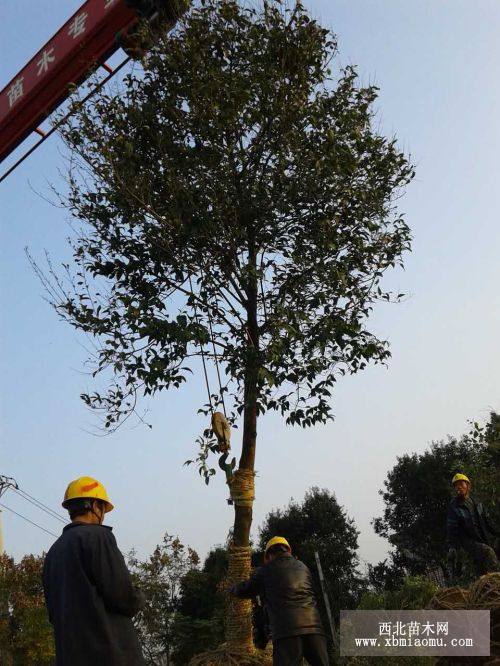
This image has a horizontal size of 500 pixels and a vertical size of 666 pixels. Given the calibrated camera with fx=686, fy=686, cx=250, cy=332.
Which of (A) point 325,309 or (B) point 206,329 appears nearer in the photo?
(B) point 206,329

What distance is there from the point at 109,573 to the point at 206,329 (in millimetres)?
4684

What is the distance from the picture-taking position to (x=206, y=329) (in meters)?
8.64

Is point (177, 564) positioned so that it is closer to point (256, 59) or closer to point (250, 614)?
point (250, 614)

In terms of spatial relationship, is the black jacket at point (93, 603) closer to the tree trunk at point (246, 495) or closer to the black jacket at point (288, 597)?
the black jacket at point (288, 597)

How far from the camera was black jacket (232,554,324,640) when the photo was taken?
6.55m

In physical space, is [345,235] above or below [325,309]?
above

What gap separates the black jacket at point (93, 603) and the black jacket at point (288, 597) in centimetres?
254

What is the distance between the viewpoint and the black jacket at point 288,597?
655cm

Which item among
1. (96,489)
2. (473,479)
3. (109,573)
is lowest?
(109,573)

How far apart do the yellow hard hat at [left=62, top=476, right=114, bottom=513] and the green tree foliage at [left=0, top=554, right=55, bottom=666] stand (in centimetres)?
1528

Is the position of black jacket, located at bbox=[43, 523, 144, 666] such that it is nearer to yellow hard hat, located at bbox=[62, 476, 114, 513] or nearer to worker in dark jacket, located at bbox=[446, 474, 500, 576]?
yellow hard hat, located at bbox=[62, 476, 114, 513]

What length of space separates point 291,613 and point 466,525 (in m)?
3.74

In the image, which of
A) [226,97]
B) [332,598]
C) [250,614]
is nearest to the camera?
[250,614]

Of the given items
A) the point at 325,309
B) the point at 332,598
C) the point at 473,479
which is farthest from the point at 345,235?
the point at 332,598
